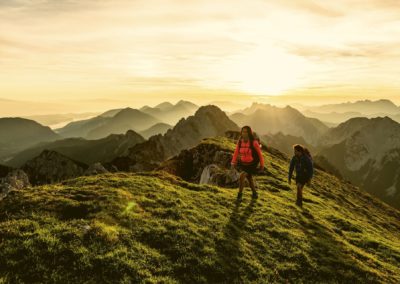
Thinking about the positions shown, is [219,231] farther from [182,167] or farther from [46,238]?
[182,167]

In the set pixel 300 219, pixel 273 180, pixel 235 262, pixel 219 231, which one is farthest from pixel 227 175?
pixel 235 262

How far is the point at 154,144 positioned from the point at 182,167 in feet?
460

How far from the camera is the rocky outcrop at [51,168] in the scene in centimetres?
15312

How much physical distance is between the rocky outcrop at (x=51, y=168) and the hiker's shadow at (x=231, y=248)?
142248 millimetres

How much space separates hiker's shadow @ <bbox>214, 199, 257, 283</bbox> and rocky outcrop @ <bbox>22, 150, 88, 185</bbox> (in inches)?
5600

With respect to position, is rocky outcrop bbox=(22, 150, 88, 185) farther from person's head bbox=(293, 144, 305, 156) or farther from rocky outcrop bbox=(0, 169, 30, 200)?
person's head bbox=(293, 144, 305, 156)

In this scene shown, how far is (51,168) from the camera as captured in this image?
6250 inches

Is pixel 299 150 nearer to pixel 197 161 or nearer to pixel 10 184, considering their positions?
pixel 197 161

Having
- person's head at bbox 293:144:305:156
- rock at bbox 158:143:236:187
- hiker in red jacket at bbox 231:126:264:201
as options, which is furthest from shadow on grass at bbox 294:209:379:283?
rock at bbox 158:143:236:187

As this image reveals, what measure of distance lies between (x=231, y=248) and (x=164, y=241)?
3.38 metres

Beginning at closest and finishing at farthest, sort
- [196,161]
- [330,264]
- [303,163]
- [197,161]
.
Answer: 1. [330,264]
2. [303,163]
3. [197,161]
4. [196,161]

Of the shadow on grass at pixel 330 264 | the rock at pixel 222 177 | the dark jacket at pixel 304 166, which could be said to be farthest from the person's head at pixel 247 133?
the rock at pixel 222 177

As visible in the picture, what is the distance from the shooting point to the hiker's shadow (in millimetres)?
13994

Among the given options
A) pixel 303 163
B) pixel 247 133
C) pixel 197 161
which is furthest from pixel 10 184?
pixel 303 163
